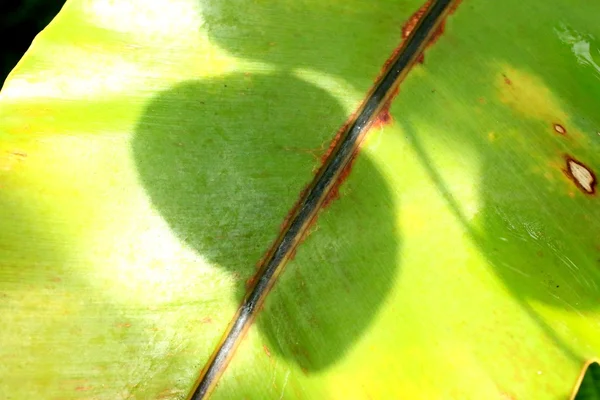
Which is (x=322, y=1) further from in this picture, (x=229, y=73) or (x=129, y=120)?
(x=129, y=120)

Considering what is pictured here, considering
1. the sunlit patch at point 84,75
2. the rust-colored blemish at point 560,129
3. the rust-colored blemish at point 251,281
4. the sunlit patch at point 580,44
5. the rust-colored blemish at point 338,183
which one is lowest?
the rust-colored blemish at point 251,281

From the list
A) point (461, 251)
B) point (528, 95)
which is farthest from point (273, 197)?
point (528, 95)

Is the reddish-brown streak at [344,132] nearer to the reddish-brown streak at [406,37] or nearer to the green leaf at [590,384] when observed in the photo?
the reddish-brown streak at [406,37]

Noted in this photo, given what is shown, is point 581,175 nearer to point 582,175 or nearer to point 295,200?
point 582,175

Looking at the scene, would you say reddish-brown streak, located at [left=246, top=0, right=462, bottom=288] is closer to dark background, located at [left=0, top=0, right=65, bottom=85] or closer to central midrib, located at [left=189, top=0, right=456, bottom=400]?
central midrib, located at [left=189, top=0, right=456, bottom=400]

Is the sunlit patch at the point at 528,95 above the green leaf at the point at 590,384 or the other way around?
above

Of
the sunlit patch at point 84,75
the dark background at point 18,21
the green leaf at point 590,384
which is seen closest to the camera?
the green leaf at point 590,384

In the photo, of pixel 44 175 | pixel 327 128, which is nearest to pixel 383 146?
pixel 327 128

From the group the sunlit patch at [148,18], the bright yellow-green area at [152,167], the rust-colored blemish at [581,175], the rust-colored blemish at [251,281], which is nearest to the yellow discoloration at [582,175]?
the rust-colored blemish at [581,175]
